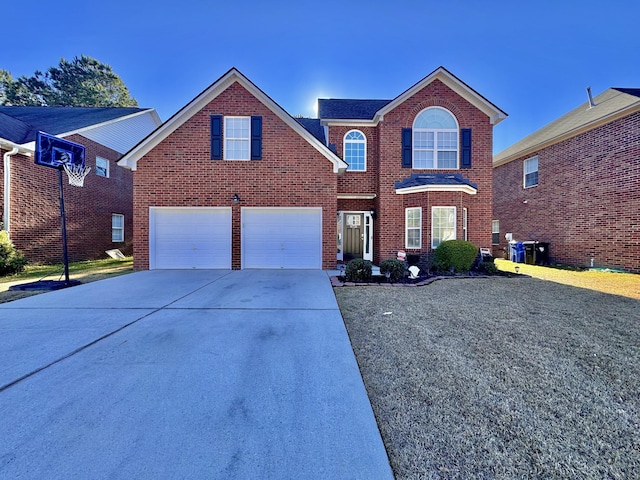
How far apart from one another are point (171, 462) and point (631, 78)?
22.9 m

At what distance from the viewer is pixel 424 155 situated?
449 inches

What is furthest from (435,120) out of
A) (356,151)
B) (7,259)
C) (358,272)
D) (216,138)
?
(7,259)

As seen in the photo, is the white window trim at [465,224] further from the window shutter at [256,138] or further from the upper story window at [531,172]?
the window shutter at [256,138]

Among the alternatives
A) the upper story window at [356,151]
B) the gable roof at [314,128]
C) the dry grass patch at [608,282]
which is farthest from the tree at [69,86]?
the dry grass patch at [608,282]

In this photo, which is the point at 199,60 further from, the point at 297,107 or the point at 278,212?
the point at 297,107

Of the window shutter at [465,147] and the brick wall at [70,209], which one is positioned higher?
the window shutter at [465,147]

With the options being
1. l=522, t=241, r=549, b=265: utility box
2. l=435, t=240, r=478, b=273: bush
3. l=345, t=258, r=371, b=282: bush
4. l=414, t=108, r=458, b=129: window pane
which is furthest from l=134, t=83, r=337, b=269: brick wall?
l=522, t=241, r=549, b=265: utility box

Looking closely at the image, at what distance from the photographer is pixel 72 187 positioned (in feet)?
42.2

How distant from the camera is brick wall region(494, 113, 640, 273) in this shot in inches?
394

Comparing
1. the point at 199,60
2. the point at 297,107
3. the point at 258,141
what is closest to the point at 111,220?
the point at 199,60

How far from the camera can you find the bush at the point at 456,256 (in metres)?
9.27

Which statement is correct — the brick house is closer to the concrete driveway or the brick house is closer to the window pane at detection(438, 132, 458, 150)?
the window pane at detection(438, 132, 458, 150)

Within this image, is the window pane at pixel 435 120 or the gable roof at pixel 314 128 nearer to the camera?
the window pane at pixel 435 120

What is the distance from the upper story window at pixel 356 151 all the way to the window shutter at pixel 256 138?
3927 millimetres
